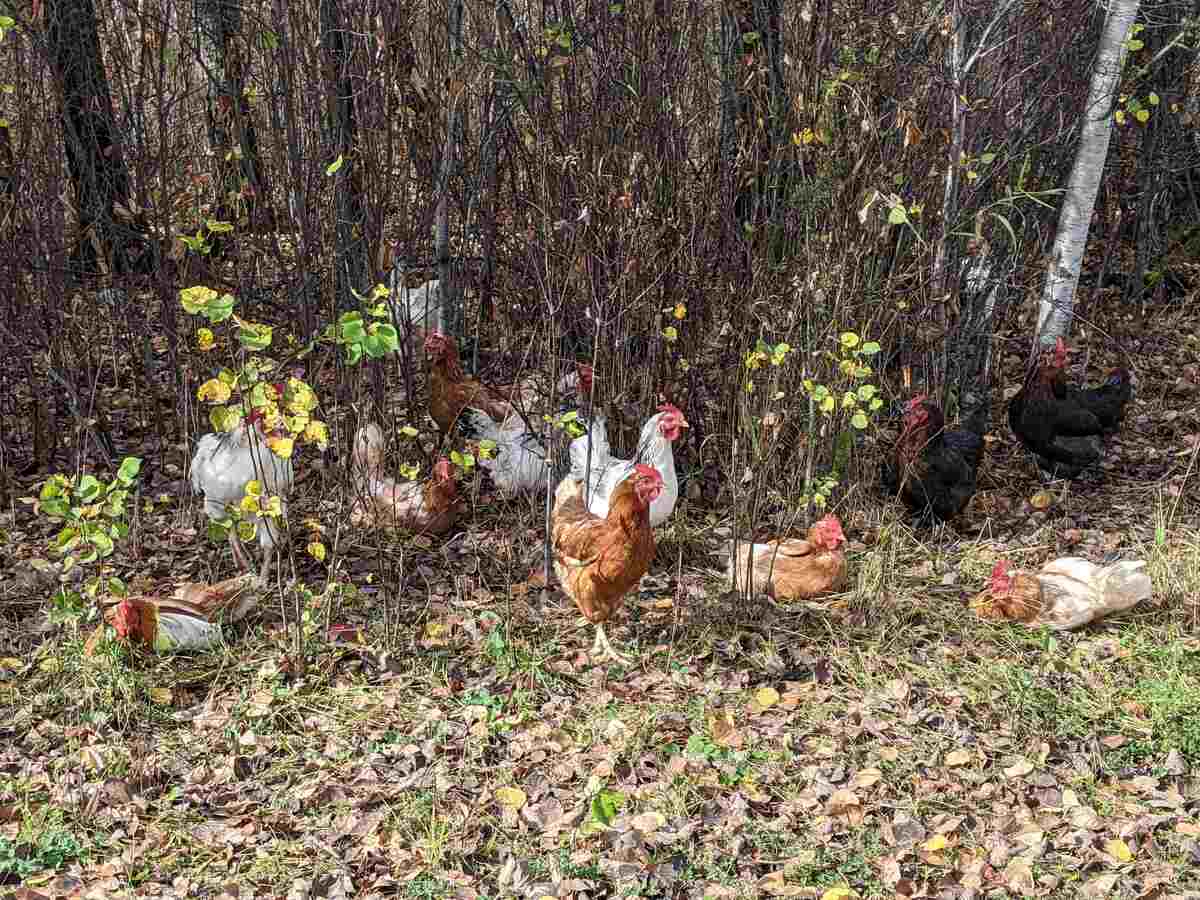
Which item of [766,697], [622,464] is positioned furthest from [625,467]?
[766,697]

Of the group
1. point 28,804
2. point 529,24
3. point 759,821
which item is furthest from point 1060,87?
point 28,804

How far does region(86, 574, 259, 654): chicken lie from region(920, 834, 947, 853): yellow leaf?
264cm

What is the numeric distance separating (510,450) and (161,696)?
1949mm

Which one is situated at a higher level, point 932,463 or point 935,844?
point 932,463

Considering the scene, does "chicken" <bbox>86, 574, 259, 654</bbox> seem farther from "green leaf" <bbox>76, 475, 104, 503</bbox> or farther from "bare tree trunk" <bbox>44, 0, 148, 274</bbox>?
"bare tree trunk" <bbox>44, 0, 148, 274</bbox>

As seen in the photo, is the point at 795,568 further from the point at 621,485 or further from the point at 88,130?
the point at 88,130

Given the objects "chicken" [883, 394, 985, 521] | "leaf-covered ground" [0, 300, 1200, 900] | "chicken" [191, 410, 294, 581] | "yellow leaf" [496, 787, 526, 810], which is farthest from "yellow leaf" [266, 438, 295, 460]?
"chicken" [883, 394, 985, 521]

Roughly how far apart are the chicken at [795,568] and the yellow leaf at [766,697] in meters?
0.55

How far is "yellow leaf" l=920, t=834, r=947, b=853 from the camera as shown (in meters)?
3.22

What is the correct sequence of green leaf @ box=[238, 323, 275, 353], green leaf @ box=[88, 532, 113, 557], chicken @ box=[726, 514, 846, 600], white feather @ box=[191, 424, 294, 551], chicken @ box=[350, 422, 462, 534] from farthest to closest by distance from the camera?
chicken @ box=[350, 422, 462, 534], chicken @ box=[726, 514, 846, 600], white feather @ box=[191, 424, 294, 551], green leaf @ box=[88, 532, 113, 557], green leaf @ box=[238, 323, 275, 353]

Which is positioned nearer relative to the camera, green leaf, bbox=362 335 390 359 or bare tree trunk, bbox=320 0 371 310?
green leaf, bbox=362 335 390 359

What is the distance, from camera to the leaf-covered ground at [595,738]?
10.4ft

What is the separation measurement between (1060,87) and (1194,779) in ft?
13.4

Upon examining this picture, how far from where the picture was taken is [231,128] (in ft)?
18.6
